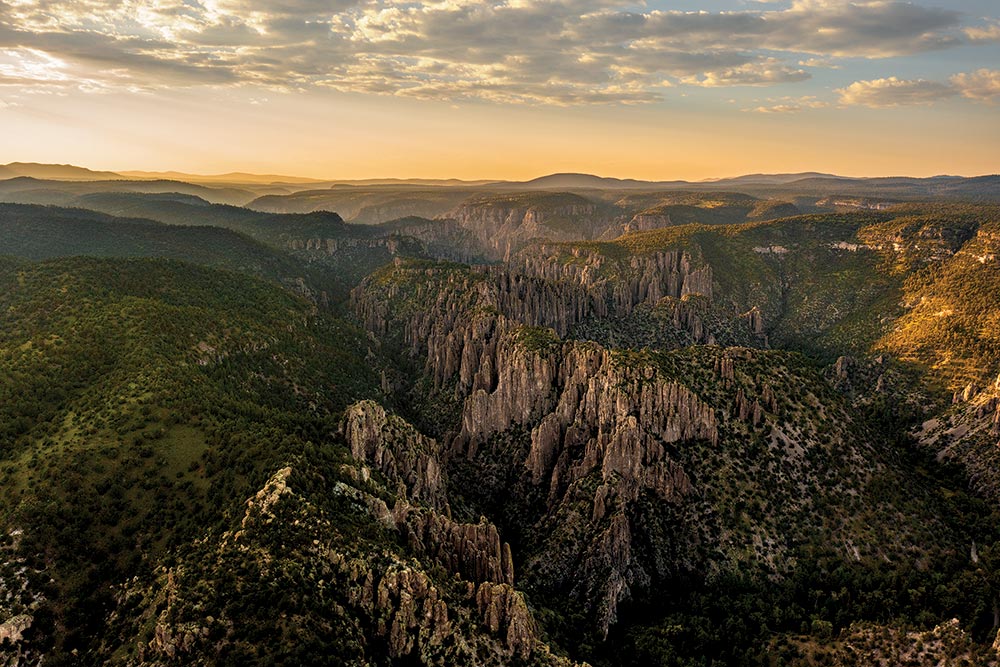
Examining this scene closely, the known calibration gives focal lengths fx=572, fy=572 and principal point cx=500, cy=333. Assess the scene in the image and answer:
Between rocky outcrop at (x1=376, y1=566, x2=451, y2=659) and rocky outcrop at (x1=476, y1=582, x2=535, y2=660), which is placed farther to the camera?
rocky outcrop at (x1=476, y1=582, x2=535, y2=660)

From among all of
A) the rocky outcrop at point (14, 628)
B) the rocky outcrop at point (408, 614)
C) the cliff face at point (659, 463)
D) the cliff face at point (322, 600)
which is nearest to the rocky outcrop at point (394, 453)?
the cliff face at point (659, 463)

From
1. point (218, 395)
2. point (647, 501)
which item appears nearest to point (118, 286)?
point (218, 395)

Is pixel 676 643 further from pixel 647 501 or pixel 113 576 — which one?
pixel 113 576

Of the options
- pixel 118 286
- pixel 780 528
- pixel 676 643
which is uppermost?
pixel 118 286

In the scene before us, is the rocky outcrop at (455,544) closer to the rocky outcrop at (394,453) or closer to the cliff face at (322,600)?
the cliff face at (322,600)

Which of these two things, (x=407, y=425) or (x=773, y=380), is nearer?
(x=407, y=425)

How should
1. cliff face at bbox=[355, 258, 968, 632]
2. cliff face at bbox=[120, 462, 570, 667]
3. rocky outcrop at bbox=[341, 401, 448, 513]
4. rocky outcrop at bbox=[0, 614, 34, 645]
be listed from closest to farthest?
cliff face at bbox=[120, 462, 570, 667] < rocky outcrop at bbox=[0, 614, 34, 645] < rocky outcrop at bbox=[341, 401, 448, 513] < cliff face at bbox=[355, 258, 968, 632]

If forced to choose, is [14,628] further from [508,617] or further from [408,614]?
[508,617]

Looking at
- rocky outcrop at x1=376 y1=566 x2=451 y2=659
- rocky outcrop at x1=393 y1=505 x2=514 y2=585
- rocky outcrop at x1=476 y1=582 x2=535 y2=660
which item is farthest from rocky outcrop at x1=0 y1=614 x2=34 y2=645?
rocky outcrop at x1=476 y1=582 x2=535 y2=660

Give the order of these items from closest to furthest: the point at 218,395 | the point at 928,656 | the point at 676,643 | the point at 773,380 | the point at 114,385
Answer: the point at 928,656, the point at 676,643, the point at 114,385, the point at 218,395, the point at 773,380

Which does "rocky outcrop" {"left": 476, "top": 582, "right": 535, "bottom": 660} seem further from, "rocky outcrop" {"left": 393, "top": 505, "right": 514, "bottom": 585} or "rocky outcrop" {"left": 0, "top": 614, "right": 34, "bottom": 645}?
"rocky outcrop" {"left": 0, "top": 614, "right": 34, "bottom": 645}

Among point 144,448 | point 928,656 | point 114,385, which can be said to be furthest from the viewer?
point 114,385
